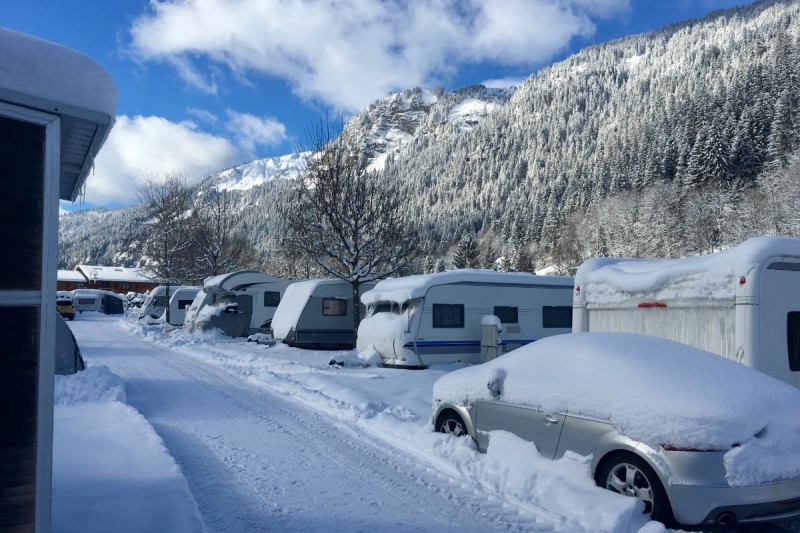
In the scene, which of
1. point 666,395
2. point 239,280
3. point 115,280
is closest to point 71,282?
point 115,280

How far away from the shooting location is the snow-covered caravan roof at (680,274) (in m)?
7.77

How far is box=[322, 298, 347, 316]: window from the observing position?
2070cm

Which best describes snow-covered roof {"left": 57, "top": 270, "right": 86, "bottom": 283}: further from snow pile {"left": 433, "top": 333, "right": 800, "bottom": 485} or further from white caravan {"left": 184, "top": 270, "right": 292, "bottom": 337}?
snow pile {"left": 433, "top": 333, "right": 800, "bottom": 485}

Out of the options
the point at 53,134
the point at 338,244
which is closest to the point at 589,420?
the point at 53,134

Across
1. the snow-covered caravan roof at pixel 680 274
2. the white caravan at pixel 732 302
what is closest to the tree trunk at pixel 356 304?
the snow-covered caravan roof at pixel 680 274

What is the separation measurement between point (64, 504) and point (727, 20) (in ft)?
744

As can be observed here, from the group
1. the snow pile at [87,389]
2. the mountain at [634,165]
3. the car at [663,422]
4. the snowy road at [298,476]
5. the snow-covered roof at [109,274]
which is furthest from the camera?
the snow-covered roof at [109,274]

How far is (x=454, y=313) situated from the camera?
15570 millimetres

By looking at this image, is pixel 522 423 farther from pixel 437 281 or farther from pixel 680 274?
pixel 437 281

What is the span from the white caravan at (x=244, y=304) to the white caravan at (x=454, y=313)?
28.1ft

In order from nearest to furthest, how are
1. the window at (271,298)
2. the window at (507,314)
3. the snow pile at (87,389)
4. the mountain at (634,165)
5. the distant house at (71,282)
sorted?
the snow pile at (87,389), the window at (507,314), the window at (271,298), the mountain at (634,165), the distant house at (71,282)

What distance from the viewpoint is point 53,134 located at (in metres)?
3.23

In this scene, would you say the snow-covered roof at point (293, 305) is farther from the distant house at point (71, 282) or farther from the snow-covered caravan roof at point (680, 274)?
the distant house at point (71, 282)

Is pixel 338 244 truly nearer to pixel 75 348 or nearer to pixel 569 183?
pixel 75 348
